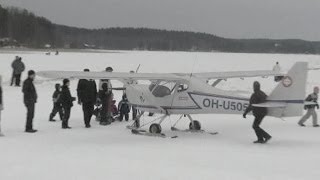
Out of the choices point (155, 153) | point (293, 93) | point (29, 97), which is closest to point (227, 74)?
point (293, 93)

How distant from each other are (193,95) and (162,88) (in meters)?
0.99

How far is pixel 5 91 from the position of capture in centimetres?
2328

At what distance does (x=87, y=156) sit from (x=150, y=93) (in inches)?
156

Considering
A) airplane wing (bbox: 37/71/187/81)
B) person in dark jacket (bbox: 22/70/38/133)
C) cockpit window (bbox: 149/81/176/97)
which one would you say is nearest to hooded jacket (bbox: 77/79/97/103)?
airplane wing (bbox: 37/71/187/81)

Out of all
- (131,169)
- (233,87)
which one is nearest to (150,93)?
(131,169)

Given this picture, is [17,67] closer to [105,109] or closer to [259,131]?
[105,109]

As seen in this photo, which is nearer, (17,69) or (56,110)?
(56,110)

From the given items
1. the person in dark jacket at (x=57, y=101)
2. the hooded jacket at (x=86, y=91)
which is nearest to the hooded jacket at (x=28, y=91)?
the person in dark jacket at (x=57, y=101)

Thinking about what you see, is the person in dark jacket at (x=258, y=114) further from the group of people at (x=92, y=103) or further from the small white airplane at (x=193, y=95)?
the small white airplane at (x=193, y=95)

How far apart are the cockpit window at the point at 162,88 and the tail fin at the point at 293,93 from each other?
2844 millimetres

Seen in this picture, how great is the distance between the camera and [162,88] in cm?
1313

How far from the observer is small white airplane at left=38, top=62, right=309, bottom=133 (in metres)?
11.4

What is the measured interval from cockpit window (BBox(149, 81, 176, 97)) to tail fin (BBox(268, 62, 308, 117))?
9.33 feet

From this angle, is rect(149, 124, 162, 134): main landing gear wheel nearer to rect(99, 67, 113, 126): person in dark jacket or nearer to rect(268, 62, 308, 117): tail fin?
rect(99, 67, 113, 126): person in dark jacket
